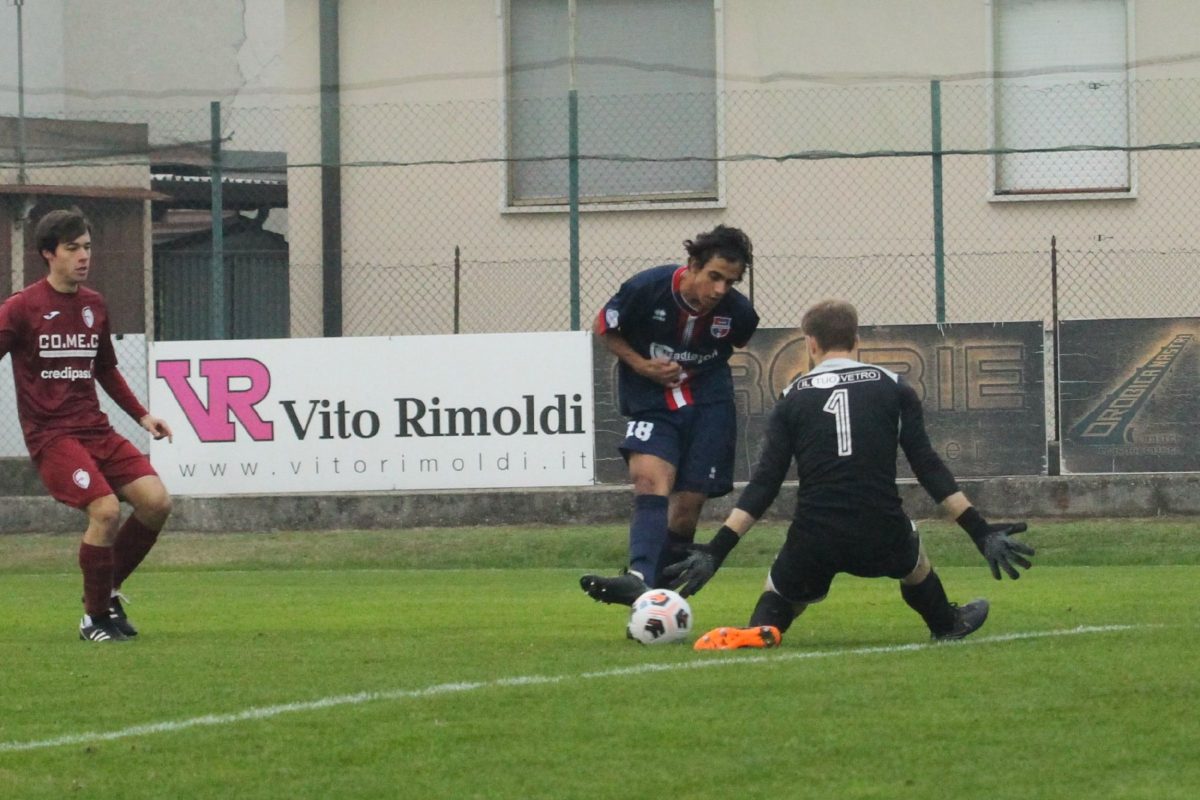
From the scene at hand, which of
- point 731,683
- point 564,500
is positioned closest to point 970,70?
point 564,500

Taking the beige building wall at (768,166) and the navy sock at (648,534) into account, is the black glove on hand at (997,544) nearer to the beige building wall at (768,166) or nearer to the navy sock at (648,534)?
the navy sock at (648,534)

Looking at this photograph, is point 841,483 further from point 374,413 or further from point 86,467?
point 374,413

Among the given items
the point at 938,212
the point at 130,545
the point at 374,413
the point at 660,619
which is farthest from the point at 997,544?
the point at 374,413

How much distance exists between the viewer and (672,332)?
883 centimetres

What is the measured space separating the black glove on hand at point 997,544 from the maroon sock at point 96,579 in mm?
3742

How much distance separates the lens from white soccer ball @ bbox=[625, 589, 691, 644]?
26.2 ft

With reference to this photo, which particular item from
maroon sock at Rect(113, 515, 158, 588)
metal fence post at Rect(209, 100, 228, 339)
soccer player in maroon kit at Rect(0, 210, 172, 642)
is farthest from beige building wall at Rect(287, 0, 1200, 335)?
Result: soccer player in maroon kit at Rect(0, 210, 172, 642)

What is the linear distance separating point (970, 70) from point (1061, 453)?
5761 mm

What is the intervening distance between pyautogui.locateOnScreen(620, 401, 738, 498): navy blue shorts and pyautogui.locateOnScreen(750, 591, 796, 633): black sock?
3.38 feet

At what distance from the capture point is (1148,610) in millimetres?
9359

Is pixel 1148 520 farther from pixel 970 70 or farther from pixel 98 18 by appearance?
pixel 98 18

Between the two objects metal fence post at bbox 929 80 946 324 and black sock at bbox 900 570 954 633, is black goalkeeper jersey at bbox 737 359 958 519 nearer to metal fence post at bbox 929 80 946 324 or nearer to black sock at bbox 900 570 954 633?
black sock at bbox 900 570 954 633

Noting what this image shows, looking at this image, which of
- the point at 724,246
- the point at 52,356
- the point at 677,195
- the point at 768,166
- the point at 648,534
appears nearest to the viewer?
the point at 724,246

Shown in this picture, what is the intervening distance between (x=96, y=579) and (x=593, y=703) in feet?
11.4
